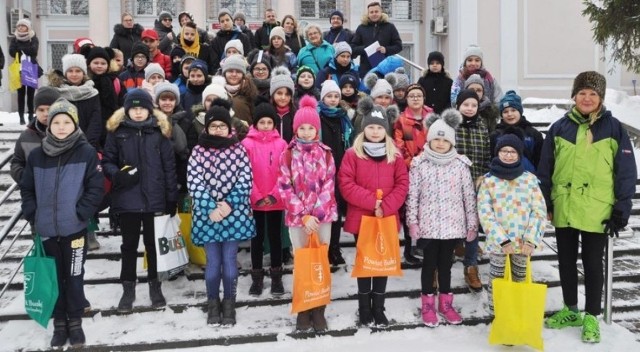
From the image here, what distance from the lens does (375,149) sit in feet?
15.2

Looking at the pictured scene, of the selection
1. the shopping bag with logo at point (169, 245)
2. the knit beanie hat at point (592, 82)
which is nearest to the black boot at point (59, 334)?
the shopping bag with logo at point (169, 245)

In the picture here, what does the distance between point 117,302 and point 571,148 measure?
411cm

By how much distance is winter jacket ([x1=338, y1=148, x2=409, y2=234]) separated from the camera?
4555mm

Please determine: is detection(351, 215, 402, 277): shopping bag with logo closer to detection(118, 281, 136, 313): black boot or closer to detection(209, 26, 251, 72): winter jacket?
detection(118, 281, 136, 313): black boot

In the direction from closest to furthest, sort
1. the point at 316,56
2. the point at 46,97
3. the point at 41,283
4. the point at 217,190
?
the point at 41,283 → the point at 217,190 → the point at 46,97 → the point at 316,56

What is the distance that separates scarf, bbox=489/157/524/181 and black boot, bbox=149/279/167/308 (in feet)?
10.0

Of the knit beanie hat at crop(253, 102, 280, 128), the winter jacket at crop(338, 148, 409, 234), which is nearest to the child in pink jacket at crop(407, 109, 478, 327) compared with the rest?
the winter jacket at crop(338, 148, 409, 234)

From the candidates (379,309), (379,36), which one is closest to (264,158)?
(379,309)

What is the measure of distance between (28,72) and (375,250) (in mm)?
7938

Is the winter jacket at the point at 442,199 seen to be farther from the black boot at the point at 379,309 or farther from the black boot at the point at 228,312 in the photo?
the black boot at the point at 228,312

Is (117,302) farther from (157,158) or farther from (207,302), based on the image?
(157,158)

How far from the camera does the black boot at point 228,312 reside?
4617 millimetres

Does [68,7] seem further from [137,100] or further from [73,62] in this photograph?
[137,100]

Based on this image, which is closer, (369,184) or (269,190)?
(369,184)
